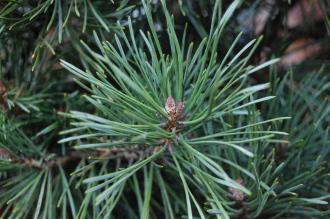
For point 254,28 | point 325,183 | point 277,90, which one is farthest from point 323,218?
point 254,28

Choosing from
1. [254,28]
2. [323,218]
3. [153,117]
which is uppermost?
[254,28]

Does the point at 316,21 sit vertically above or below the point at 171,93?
A: above

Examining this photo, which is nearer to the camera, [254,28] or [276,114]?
[276,114]

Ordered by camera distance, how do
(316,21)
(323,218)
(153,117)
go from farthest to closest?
(316,21)
(323,218)
(153,117)

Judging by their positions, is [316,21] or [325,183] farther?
[316,21]

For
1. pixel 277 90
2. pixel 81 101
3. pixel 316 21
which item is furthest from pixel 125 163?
pixel 316 21

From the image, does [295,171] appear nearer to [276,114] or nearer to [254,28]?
[276,114]

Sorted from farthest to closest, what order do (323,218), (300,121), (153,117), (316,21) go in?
(316,21), (300,121), (323,218), (153,117)

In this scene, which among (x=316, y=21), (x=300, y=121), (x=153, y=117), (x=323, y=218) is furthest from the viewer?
(x=316, y=21)

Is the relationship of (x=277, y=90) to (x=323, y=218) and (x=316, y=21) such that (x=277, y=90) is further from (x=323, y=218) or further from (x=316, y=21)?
(x=316, y=21)
